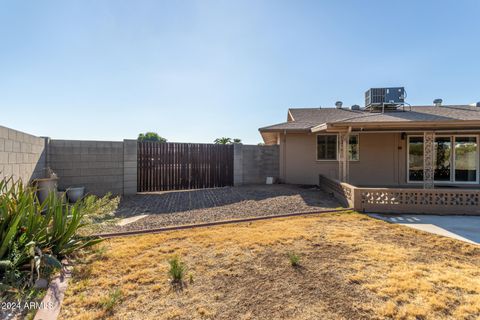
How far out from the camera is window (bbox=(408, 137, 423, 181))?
1002 cm

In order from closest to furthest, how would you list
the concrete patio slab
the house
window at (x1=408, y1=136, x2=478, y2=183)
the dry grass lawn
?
the dry grass lawn, the concrete patio slab, the house, window at (x1=408, y1=136, x2=478, y2=183)

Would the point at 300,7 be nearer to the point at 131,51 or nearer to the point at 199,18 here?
the point at 199,18

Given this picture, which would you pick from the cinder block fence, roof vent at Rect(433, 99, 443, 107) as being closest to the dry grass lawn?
the cinder block fence

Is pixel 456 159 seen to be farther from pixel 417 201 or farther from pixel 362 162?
pixel 417 201

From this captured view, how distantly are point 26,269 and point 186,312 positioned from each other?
216 cm

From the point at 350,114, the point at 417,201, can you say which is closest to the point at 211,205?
the point at 417,201

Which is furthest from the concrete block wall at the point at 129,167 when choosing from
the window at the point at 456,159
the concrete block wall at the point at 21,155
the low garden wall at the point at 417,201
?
the window at the point at 456,159

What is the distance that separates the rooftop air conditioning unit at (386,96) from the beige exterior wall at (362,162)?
176 cm

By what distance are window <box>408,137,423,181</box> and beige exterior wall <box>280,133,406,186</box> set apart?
262 millimetres

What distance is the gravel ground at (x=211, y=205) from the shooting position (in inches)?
216

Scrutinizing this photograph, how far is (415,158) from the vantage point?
33.0ft

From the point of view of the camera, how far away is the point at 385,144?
33.6 feet

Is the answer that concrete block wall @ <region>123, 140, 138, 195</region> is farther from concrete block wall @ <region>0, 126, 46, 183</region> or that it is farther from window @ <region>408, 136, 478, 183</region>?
A: window @ <region>408, 136, 478, 183</region>

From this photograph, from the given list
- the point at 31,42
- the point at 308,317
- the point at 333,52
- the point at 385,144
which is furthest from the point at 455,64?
the point at 31,42
